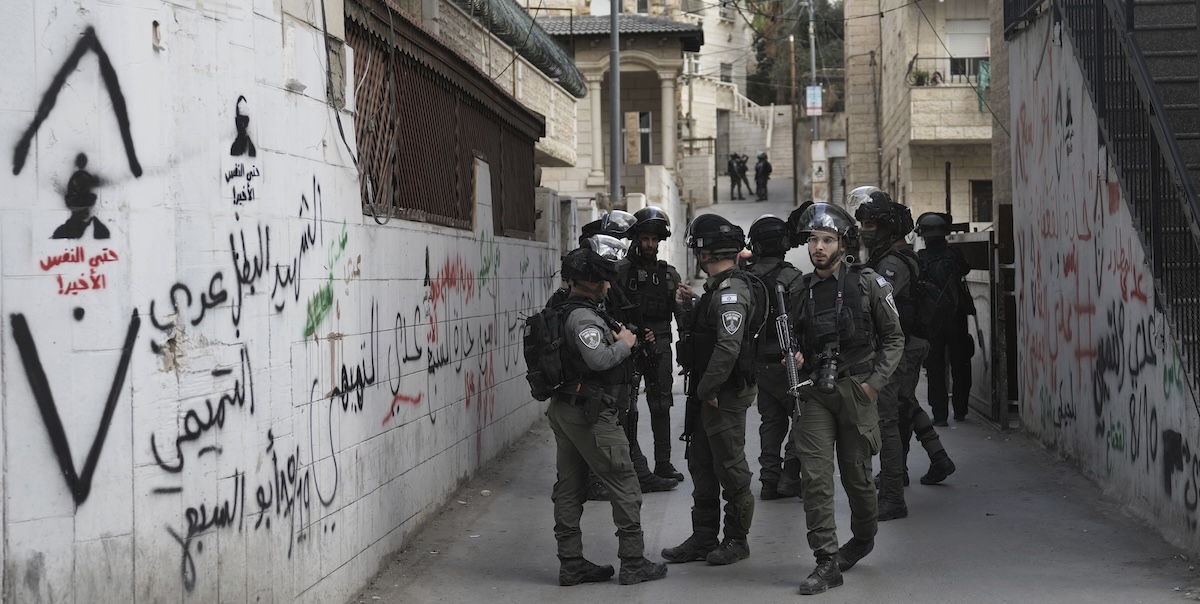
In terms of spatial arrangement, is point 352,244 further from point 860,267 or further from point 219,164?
point 860,267

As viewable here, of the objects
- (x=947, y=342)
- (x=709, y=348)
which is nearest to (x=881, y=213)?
(x=709, y=348)

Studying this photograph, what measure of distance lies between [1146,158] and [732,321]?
3091 mm

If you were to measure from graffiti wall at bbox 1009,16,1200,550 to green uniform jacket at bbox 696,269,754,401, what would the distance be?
96.4 inches

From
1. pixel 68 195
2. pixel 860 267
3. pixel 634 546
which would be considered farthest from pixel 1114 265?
pixel 68 195

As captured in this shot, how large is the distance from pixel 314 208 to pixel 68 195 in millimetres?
1561

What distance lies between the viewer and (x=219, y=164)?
5008 mm

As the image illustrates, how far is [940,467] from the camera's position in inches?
356

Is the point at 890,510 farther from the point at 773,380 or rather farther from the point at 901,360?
the point at 773,380

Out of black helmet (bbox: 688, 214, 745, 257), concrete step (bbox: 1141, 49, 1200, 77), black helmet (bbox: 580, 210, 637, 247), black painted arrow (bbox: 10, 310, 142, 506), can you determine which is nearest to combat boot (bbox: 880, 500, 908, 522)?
black helmet (bbox: 688, 214, 745, 257)

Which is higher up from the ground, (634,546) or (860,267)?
(860,267)

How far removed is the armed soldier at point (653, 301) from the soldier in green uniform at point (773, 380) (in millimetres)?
720

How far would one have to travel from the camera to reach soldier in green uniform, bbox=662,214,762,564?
6621 millimetres

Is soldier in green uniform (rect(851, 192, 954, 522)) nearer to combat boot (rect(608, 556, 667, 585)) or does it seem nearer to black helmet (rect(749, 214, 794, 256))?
black helmet (rect(749, 214, 794, 256))

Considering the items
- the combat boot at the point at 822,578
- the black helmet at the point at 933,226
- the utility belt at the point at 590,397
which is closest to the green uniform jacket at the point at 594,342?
the utility belt at the point at 590,397
